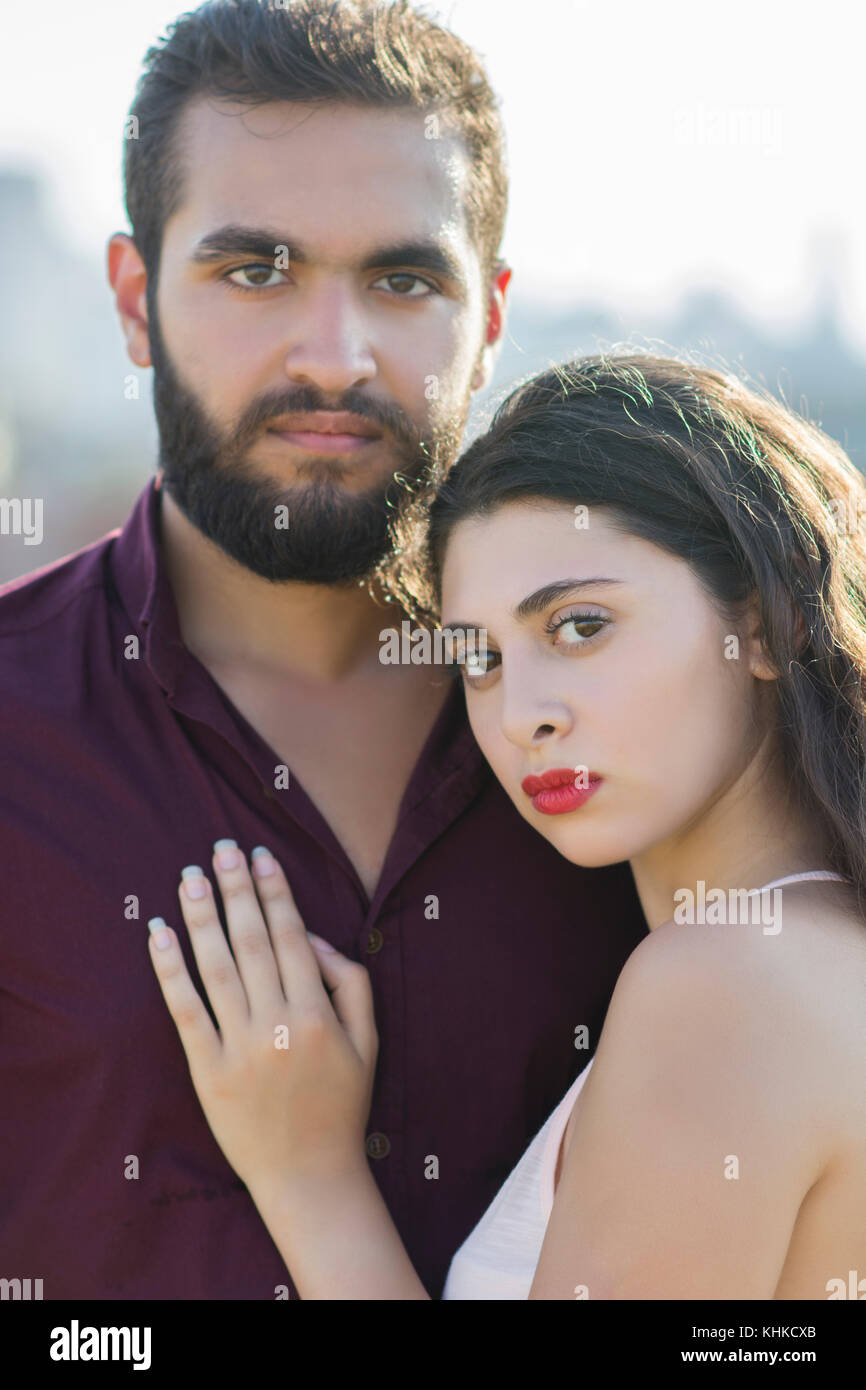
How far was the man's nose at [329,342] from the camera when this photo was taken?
2367 millimetres

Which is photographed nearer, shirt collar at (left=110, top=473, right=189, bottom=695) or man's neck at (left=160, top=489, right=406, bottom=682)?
shirt collar at (left=110, top=473, right=189, bottom=695)

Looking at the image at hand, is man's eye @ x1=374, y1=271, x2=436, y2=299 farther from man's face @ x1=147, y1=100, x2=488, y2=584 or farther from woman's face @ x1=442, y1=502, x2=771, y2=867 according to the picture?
woman's face @ x1=442, y1=502, x2=771, y2=867

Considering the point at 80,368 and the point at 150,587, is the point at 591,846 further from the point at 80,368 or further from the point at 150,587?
the point at 80,368

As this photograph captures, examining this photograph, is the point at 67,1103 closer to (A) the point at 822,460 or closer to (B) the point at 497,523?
(B) the point at 497,523

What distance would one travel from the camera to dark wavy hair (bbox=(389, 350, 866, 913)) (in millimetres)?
1953

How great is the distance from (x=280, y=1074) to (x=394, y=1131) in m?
0.25

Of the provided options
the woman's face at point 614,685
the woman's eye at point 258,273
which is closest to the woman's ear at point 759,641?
the woman's face at point 614,685

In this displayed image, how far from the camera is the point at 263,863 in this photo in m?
2.15

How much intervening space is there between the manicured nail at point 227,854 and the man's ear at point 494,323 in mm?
1189

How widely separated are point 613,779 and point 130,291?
59.5 inches

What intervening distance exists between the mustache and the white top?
3.57 feet

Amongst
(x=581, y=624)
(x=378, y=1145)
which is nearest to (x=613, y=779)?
(x=581, y=624)

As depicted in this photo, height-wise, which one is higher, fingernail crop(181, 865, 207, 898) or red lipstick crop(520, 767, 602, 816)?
red lipstick crop(520, 767, 602, 816)

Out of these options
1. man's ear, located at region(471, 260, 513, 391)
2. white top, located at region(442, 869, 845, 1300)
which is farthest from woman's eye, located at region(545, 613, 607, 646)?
man's ear, located at region(471, 260, 513, 391)
